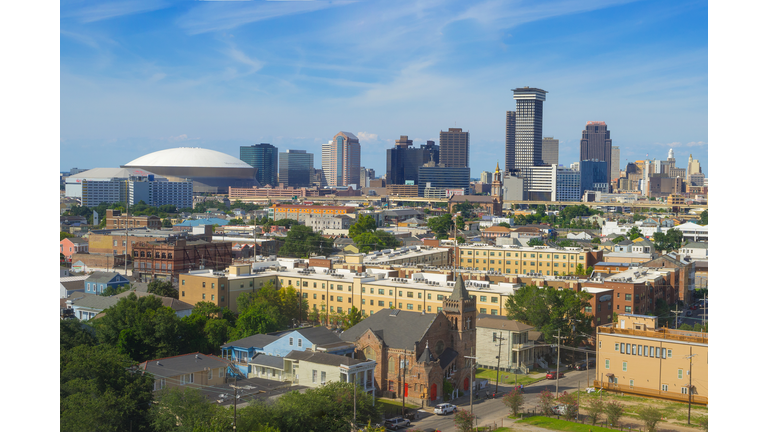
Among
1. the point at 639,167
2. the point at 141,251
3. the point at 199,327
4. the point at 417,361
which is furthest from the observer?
the point at 639,167

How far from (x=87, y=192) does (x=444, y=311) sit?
2652 inches

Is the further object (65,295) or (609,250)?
(609,250)

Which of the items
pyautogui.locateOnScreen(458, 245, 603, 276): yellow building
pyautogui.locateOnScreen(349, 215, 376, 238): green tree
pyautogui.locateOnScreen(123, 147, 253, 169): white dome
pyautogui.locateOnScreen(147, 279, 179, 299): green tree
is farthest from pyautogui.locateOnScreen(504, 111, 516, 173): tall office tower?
pyautogui.locateOnScreen(147, 279, 179, 299): green tree

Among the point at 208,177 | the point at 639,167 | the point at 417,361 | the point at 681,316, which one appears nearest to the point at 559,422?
the point at 417,361

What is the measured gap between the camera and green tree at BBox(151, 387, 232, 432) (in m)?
9.80

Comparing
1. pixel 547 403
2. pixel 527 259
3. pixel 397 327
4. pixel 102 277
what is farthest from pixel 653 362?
pixel 527 259

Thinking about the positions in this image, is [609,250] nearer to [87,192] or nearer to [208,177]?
[87,192]

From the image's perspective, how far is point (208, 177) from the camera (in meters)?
101

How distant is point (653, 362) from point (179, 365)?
9732 millimetres

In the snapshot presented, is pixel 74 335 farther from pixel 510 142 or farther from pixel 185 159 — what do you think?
pixel 510 142

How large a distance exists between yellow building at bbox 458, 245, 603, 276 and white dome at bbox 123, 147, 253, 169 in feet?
220

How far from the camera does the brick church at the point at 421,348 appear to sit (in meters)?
14.8

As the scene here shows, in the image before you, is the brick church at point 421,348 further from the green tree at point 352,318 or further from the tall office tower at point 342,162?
the tall office tower at point 342,162

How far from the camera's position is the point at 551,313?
19.4 meters
